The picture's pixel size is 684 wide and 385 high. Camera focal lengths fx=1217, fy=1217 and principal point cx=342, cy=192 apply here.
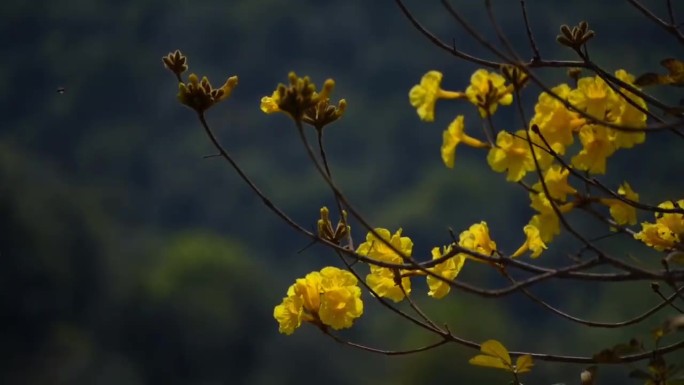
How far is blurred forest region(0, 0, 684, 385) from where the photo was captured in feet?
129

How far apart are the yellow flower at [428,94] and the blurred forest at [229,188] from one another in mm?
24473

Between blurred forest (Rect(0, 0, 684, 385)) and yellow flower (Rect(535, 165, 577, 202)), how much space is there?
2458 centimetres

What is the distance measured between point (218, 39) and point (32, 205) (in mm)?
33257

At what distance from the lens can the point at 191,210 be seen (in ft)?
189

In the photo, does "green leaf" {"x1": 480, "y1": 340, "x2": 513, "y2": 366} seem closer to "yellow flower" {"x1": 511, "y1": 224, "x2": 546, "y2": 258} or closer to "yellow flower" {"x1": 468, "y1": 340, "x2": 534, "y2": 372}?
"yellow flower" {"x1": 468, "y1": 340, "x2": 534, "y2": 372}

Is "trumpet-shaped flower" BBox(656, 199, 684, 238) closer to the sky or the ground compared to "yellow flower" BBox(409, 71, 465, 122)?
closer to the ground

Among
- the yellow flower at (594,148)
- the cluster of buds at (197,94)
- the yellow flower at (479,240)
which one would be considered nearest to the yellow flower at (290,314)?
the yellow flower at (479,240)

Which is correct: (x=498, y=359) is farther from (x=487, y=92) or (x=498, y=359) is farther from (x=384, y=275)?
(x=487, y=92)

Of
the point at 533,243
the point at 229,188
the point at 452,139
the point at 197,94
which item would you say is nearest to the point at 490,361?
the point at 533,243

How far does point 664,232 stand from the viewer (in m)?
2.00

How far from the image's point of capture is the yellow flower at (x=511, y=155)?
197cm

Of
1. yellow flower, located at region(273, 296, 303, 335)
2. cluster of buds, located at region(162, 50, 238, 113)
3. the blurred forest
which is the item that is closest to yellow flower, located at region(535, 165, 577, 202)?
yellow flower, located at region(273, 296, 303, 335)

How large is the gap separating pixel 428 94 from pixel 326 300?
0.41 metres

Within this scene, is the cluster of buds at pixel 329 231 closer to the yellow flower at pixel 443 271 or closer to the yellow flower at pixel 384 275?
the yellow flower at pixel 384 275
